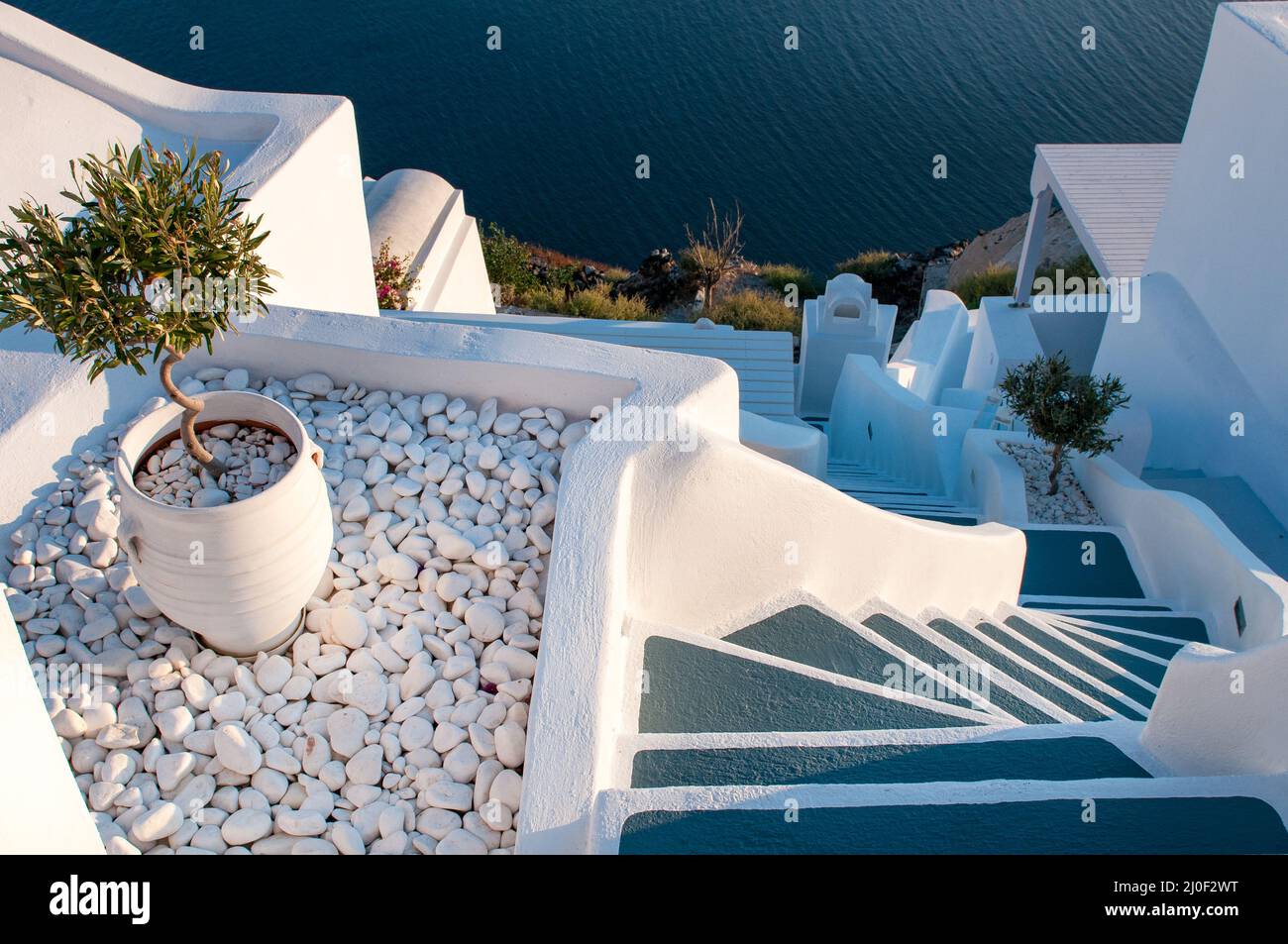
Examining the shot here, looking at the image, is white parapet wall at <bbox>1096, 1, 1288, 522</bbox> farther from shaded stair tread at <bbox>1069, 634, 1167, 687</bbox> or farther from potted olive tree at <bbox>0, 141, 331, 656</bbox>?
potted olive tree at <bbox>0, 141, 331, 656</bbox>

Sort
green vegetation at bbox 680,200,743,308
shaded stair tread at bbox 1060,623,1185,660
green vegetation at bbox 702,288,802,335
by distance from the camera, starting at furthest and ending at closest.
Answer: green vegetation at bbox 680,200,743,308 < green vegetation at bbox 702,288,802,335 < shaded stair tread at bbox 1060,623,1185,660

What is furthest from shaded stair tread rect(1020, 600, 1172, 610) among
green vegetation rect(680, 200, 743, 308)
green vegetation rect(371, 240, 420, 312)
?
green vegetation rect(680, 200, 743, 308)

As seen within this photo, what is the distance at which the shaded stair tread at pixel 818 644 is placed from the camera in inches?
150

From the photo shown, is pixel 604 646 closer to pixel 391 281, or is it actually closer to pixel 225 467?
pixel 225 467

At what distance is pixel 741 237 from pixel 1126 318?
12.5m

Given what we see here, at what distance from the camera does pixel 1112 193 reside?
11328 mm

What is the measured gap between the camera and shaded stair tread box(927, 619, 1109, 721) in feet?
14.9

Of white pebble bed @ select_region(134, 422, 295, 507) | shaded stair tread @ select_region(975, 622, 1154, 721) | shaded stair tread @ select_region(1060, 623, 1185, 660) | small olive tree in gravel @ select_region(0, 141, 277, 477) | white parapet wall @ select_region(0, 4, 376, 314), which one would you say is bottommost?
shaded stair tread @ select_region(1060, 623, 1185, 660)

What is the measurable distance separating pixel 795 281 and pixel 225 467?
16.9m

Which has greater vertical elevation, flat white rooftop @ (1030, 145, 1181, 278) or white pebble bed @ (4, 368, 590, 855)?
flat white rooftop @ (1030, 145, 1181, 278)

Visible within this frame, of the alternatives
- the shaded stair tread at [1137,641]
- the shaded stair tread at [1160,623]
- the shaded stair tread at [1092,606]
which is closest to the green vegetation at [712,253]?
the shaded stair tread at [1092,606]

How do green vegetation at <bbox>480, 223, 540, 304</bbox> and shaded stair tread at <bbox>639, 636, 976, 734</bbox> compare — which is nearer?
shaded stair tread at <bbox>639, 636, 976, 734</bbox>

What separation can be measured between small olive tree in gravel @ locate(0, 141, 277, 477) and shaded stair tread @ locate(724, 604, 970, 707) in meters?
2.18
